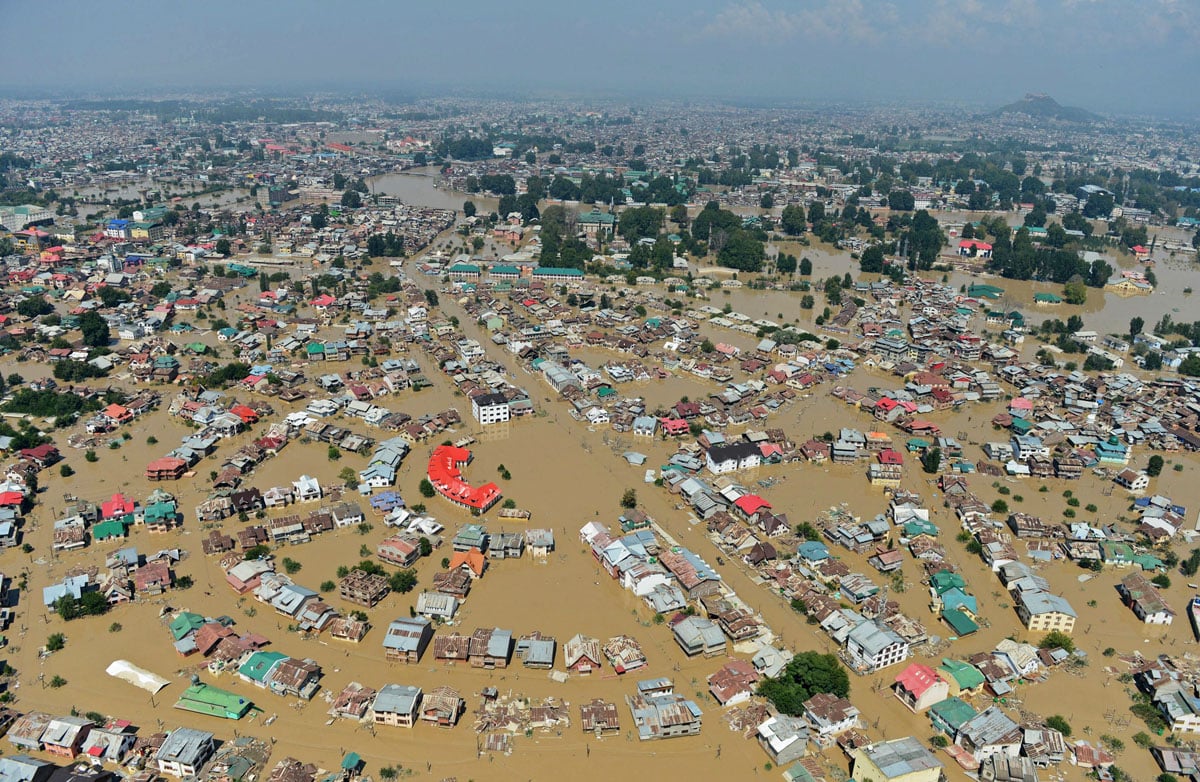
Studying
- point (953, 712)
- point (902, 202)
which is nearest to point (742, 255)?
point (902, 202)

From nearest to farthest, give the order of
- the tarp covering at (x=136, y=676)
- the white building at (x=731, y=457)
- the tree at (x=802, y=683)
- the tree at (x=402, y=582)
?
the tree at (x=802, y=683) → the tarp covering at (x=136, y=676) → the tree at (x=402, y=582) → the white building at (x=731, y=457)

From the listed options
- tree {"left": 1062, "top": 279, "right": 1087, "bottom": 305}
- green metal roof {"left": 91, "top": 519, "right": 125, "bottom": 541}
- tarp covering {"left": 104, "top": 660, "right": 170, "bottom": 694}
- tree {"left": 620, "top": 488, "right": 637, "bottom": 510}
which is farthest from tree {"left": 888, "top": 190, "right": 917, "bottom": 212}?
tarp covering {"left": 104, "top": 660, "right": 170, "bottom": 694}

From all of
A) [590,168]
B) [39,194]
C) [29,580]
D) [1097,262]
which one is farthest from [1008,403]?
[39,194]

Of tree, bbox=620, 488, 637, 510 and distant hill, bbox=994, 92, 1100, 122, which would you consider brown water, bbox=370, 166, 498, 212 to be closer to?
tree, bbox=620, 488, 637, 510

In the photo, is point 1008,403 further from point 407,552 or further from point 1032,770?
point 407,552

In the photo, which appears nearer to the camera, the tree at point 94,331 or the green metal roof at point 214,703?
the green metal roof at point 214,703

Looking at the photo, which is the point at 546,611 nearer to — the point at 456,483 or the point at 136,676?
the point at 456,483

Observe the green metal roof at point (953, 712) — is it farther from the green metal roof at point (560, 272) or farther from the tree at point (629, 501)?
the green metal roof at point (560, 272)

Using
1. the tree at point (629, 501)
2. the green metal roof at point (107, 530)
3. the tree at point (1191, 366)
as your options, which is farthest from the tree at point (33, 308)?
the tree at point (1191, 366)
